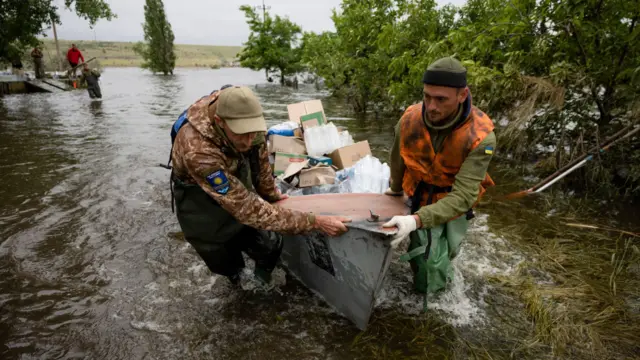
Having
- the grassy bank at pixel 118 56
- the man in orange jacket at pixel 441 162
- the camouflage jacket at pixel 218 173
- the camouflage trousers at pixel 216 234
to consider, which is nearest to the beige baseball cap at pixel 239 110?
the camouflage jacket at pixel 218 173

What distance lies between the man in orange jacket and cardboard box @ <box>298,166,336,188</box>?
1271 millimetres

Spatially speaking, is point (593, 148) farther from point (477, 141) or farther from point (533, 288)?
point (477, 141)

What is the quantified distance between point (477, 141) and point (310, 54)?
58.0 feet

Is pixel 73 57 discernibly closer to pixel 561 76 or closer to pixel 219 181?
pixel 219 181

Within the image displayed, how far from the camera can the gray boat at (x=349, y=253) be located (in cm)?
228

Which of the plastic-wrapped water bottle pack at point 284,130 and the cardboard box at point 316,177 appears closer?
the cardboard box at point 316,177

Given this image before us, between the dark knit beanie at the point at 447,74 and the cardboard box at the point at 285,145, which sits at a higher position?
the dark knit beanie at the point at 447,74

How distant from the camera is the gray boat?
228 centimetres

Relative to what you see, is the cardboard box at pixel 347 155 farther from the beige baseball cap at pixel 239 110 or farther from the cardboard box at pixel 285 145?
the beige baseball cap at pixel 239 110

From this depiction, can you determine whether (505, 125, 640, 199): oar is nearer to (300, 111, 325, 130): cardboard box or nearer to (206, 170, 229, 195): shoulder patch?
(300, 111, 325, 130): cardboard box

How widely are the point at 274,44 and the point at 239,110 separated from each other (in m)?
23.3

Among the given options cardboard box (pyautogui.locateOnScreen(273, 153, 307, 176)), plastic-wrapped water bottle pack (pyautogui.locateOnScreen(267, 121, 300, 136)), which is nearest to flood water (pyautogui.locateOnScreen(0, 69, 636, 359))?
cardboard box (pyautogui.locateOnScreen(273, 153, 307, 176))

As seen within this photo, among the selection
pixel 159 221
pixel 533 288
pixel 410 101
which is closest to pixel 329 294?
pixel 533 288

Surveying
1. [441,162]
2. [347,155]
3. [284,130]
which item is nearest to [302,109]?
[284,130]
